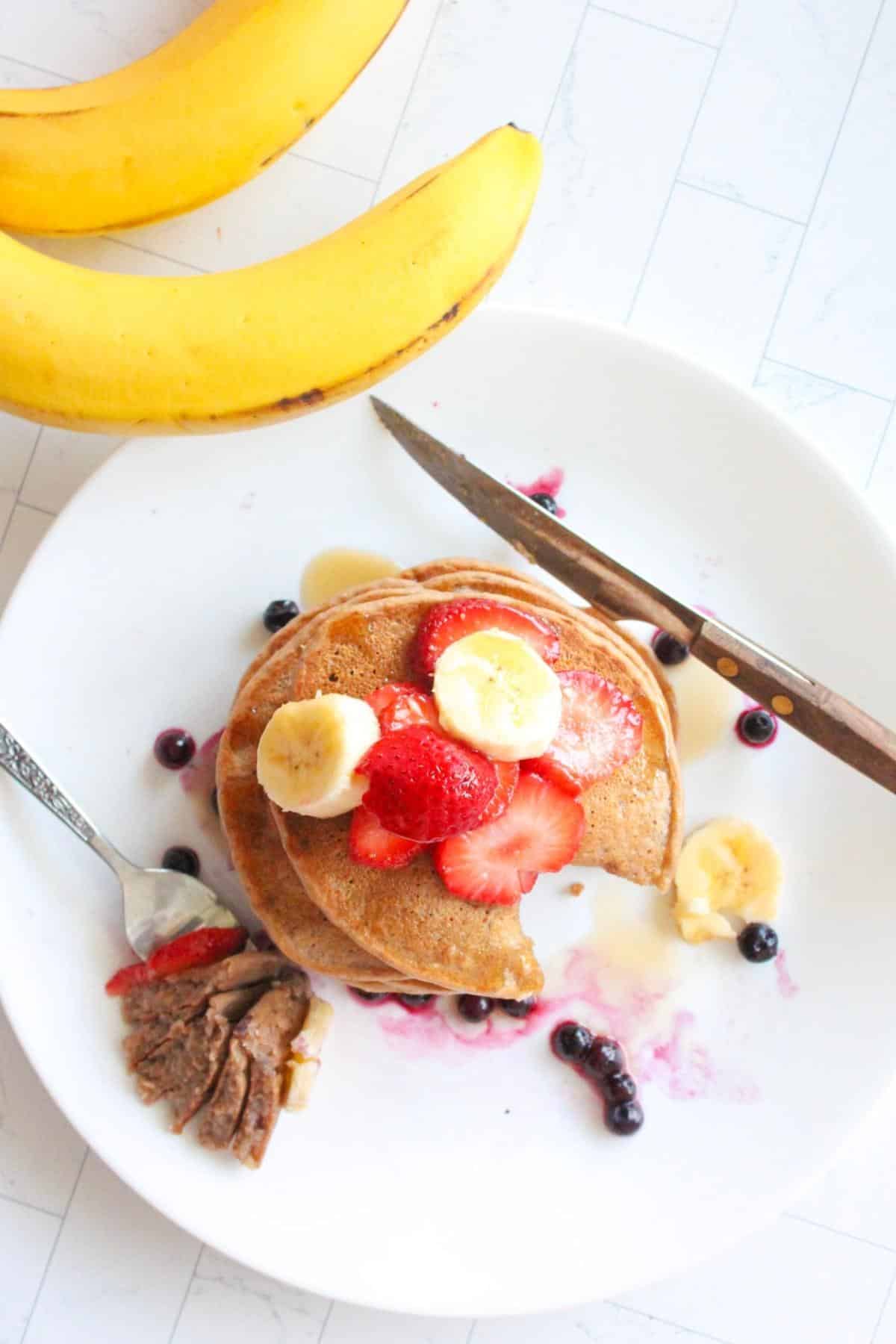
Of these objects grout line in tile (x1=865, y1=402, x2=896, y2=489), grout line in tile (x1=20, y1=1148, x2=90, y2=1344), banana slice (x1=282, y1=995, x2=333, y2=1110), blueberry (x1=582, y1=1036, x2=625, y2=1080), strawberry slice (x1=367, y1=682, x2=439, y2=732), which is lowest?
grout line in tile (x1=20, y1=1148, x2=90, y2=1344)

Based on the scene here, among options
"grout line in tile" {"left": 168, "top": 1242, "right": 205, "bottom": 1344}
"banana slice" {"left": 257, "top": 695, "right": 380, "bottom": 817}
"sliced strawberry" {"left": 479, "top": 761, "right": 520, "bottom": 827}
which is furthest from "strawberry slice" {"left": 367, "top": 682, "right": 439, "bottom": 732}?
"grout line in tile" {"left": 168, "top": 1242, "right": 205, "bottom": 1344}

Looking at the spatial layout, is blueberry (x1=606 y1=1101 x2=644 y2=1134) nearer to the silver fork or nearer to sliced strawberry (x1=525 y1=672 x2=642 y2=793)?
sliced strawberry (x1=525 y1=672 x2=642 y2=793)

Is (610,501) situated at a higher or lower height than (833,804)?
higher

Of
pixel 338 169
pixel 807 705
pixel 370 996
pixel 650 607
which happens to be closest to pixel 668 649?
pixel 650 607

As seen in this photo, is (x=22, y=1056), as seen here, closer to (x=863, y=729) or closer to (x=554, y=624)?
(x=554, y=624)

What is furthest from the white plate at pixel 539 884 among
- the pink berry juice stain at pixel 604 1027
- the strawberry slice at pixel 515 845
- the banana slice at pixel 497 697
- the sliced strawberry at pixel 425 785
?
the sliced strawberry at pixel 425 785

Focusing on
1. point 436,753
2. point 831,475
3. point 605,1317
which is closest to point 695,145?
point 831,475
